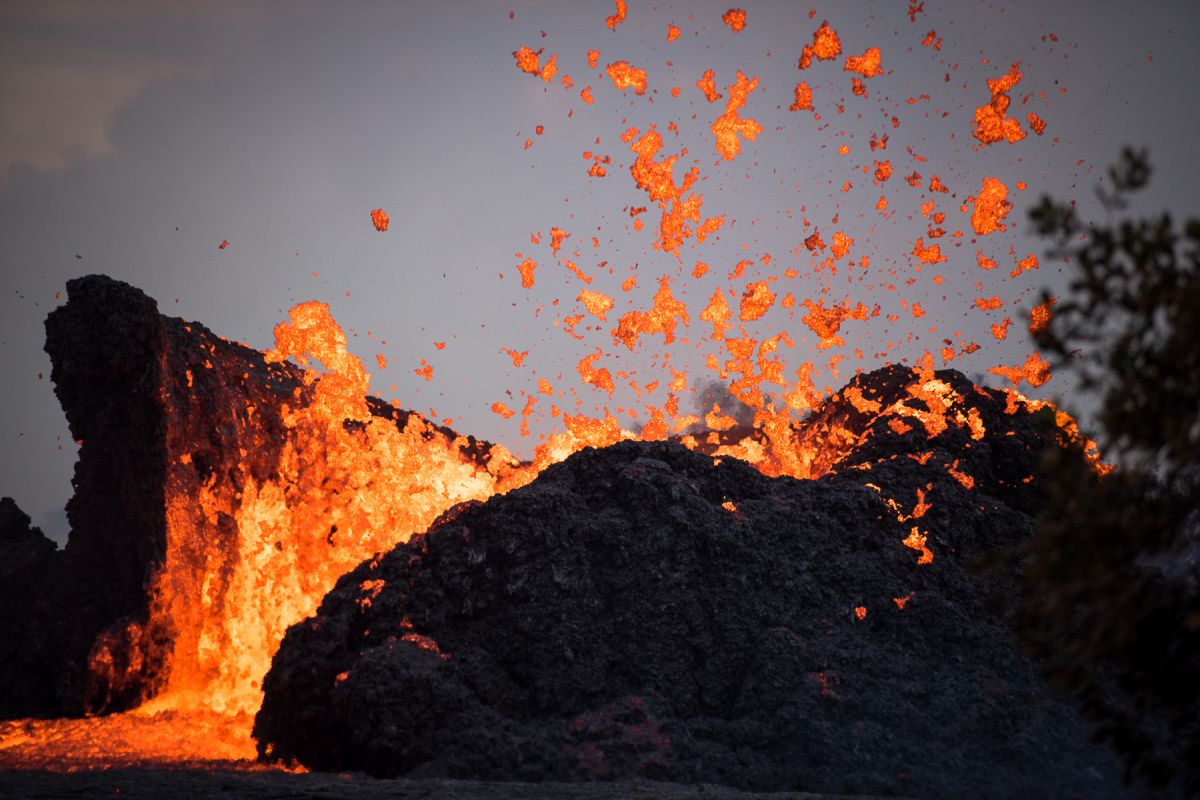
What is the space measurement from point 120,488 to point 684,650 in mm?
9966

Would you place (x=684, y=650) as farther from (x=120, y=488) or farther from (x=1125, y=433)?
(x=120, y=488)

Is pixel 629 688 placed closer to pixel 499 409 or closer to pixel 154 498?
pixel 154 498

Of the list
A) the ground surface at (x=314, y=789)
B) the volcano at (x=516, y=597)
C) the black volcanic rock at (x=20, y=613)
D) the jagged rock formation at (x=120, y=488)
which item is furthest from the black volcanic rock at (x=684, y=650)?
the black volcanic rock at (x=20, y=613)

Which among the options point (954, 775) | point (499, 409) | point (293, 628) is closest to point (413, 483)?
point (499, 409)

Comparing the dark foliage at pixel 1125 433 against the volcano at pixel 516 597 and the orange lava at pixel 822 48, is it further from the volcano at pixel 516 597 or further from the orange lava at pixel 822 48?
the orange lava at pixel 822 48

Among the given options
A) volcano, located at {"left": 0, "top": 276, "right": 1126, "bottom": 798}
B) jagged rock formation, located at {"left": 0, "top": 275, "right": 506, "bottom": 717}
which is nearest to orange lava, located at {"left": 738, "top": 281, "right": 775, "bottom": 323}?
volcano, located at {"left": 0, "top": 276, "right": 1126, "bottom": 798}

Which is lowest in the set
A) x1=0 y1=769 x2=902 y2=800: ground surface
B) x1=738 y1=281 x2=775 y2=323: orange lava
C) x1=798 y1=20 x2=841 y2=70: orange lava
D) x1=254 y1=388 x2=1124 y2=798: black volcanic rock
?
x1=0 y1=769 x2=902 y2=800: ground surface

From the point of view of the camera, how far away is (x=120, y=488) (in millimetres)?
15469

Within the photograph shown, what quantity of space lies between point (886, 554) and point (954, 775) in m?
4.20

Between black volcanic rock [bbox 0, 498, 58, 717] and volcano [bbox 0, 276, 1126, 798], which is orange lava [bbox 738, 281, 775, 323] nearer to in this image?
volcano [bbox 0, 276, 1126, 798]

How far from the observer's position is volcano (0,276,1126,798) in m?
10.7

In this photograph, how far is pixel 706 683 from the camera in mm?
11750

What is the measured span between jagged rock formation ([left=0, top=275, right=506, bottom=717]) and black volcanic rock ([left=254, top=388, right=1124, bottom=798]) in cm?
352

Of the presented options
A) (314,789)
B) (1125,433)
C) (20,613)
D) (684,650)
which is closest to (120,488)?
(20,613)
